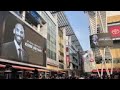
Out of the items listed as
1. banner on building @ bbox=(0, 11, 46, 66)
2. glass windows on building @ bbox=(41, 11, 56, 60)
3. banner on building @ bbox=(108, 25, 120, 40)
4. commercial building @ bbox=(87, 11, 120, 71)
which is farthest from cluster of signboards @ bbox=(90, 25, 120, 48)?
banner on building @ bbox=(108, 25, 120, 40)

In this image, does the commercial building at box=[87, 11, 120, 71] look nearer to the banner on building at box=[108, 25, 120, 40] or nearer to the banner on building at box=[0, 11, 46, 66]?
the banner on building at box=[108, 25, 120, 40]

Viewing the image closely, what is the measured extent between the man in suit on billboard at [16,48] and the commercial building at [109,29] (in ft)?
59.7

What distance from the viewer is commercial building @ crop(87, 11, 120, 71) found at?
4134 centimetres

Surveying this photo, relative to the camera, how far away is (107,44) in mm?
27047

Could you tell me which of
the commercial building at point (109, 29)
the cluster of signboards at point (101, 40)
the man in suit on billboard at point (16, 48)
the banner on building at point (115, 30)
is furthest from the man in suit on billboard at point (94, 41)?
the banner on building at point (115, 30)

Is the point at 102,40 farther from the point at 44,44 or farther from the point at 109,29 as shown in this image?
the point at 109,29

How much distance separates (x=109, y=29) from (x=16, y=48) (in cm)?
2445

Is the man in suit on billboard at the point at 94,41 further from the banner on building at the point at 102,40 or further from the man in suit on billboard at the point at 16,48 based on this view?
the man in suit on billboard at the point at 16,48

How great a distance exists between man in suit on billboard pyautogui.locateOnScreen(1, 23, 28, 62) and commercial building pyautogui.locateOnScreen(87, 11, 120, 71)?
18193 millimetres

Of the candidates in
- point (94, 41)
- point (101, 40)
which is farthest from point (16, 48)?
point (94, 41)

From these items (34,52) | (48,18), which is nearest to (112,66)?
(48,18)

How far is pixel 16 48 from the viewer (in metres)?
22.7
